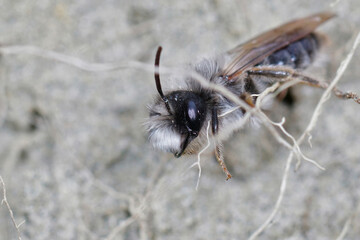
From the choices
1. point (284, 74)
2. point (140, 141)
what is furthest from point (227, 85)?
point (140, 141)

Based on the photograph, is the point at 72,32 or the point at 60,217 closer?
the point at 60,217

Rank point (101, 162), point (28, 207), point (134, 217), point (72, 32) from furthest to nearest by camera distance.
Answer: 1. point (72, 32)
2. point (101, 162)
3. point (28, 207)
4. point (134, 217)

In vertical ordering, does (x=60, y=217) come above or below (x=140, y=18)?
below

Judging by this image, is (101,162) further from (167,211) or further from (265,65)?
(265,65)

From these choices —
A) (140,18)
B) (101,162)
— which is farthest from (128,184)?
(140,18)

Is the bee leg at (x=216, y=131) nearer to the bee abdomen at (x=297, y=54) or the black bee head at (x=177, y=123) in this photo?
the black bee head at (x=177, y=123)

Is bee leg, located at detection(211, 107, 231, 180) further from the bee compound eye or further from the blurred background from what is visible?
the blurred background

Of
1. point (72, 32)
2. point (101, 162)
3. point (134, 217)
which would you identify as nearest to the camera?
point (134, 217)
